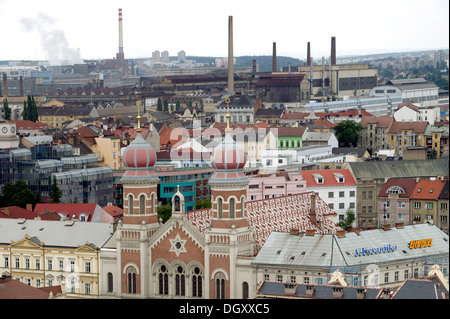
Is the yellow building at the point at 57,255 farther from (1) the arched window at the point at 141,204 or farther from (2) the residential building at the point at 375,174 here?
(2) the residential building at the point at 375,174

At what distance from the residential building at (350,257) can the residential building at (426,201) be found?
94.8ft

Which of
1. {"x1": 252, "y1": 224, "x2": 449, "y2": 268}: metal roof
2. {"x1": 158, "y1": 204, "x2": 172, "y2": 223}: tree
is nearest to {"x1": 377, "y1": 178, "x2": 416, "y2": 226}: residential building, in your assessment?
{"x1": 158, "y1": 204, "x2": 172, "y2": 223}: tree

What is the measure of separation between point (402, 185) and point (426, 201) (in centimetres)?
425

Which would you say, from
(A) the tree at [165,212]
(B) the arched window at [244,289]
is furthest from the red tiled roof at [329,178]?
(B) the arched window at [244,289]

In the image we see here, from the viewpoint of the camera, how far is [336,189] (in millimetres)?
113688

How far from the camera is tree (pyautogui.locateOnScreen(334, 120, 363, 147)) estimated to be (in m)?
164

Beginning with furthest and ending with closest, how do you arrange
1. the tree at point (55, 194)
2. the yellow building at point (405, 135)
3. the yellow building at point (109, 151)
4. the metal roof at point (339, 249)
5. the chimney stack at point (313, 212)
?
1. the yellow building at point (405, 135)
2. the yellow building at point (109, 151)
3. the tree at point (55, 194)
4. the chimney stack at point (313, 212)
5. the metal roof at point (339, 249)

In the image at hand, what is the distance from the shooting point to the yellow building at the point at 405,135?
5950 inches

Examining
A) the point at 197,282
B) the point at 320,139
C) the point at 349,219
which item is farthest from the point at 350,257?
the point at 320,139

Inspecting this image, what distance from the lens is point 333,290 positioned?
60031 millimetres
